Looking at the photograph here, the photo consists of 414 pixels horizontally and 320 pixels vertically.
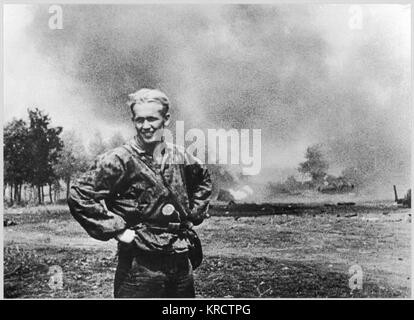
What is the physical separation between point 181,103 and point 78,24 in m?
1.15

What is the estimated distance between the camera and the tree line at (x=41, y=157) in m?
5.58

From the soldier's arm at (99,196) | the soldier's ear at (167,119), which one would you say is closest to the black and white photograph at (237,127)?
the soldier's ear at (167,119)

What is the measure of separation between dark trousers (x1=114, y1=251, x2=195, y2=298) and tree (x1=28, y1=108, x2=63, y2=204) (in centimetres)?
99

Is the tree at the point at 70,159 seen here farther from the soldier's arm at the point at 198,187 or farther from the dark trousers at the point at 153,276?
the soldier's arm at the point at 198,187

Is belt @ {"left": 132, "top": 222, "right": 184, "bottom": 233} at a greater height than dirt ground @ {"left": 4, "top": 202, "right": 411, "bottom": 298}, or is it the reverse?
belt @ {"left": 132, "top": 222, "right": 184, "bottom": 233}

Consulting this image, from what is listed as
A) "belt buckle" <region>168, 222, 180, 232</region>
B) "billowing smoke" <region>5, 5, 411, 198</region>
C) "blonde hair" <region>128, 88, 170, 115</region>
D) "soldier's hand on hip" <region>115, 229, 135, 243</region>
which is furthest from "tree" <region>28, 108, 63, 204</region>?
"belt buckle" <region>168, 222, 180, 232</region>

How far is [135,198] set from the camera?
5406 mm

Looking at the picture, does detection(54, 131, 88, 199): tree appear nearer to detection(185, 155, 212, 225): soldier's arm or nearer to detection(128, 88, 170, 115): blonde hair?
detection(128, 88, 170, 115): blonde hair

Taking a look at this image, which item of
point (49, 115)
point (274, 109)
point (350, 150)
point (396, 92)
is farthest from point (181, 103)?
point (396, 92)

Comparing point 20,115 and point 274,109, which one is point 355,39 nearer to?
point 274,109

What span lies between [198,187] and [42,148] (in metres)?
1.45

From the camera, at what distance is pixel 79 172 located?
18.2ft

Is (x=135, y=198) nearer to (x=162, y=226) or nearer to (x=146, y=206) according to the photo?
(x=146, y=206)

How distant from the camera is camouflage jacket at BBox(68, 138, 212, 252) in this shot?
5.39 meters
